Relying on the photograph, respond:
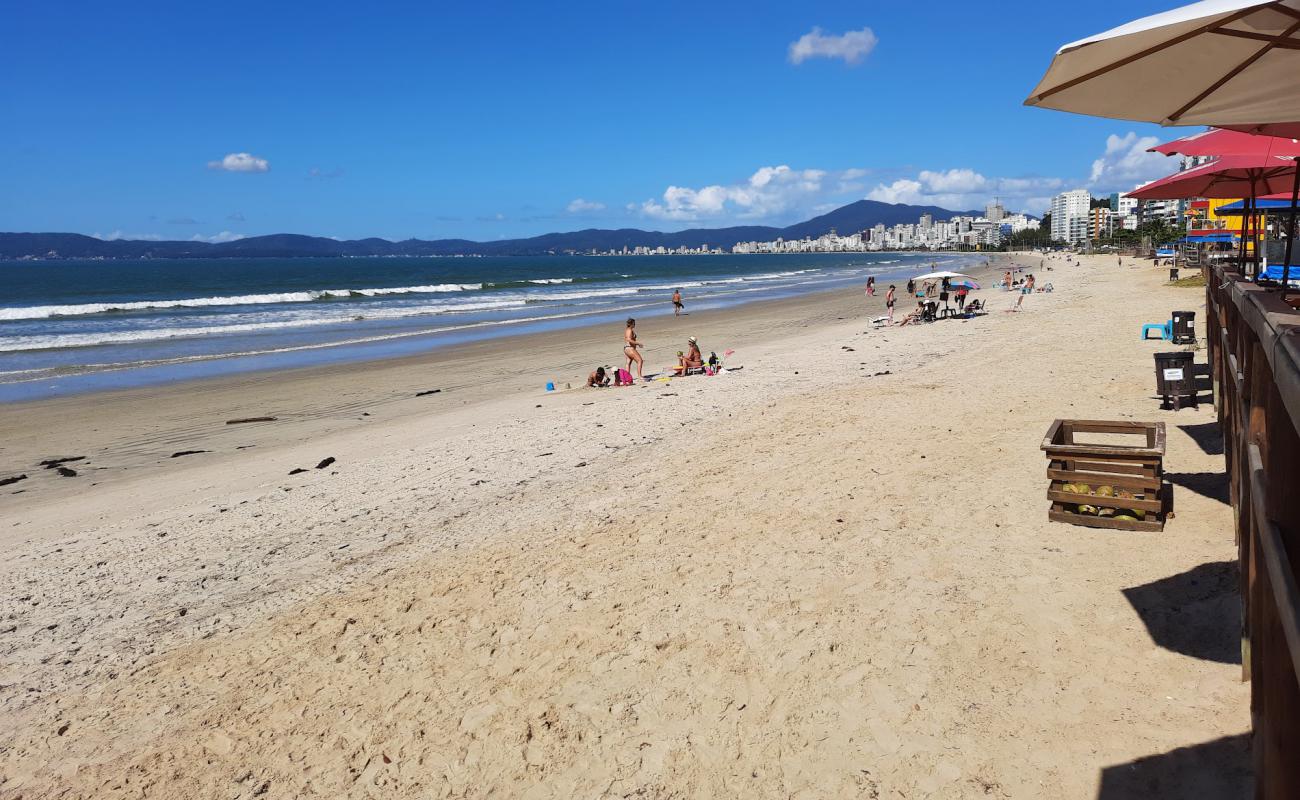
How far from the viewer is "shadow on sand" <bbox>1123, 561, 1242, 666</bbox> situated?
12.9 feet

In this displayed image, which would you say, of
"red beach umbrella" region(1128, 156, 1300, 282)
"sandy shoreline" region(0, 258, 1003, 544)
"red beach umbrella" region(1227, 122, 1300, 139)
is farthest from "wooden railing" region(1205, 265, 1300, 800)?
"sandy shoreline" region(0, 258, 1003, 544)

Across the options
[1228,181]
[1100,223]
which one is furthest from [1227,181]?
[1100,223]

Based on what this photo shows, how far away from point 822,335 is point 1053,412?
13.5m

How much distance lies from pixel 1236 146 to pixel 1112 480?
2.38 metres

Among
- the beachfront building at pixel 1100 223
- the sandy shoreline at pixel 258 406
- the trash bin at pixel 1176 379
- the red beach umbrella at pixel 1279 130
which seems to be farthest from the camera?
the beachfront building at pixel 1100 223

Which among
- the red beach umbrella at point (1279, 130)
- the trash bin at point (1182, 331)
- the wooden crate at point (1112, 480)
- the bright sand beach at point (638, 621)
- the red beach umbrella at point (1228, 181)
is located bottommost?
the bright sand beach at point (638, 621)

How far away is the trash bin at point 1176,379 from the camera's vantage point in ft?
27.6

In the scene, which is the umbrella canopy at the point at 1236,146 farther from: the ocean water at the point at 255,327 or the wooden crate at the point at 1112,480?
the ocean water at the point at 255,327

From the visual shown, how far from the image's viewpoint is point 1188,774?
10.1 feet

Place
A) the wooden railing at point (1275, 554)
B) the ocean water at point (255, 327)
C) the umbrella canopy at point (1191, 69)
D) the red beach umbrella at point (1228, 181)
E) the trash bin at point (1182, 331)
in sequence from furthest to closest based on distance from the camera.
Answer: the ocean water at point (255, 327) < the trash bin at point (1182, 331) < the red beach umbrella at point (1228, 181) < the umbrella canopy at point (1191, 69) < the wooden railing at point (1275, 554)

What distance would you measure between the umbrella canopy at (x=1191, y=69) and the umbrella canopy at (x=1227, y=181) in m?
3.61

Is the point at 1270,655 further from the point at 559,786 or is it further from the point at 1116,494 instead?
the point at 1116,494

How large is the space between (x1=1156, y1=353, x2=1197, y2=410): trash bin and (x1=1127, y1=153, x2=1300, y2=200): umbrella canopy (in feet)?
5.50

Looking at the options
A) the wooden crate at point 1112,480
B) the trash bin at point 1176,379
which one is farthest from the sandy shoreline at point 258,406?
the trash bin at point 1176,379
